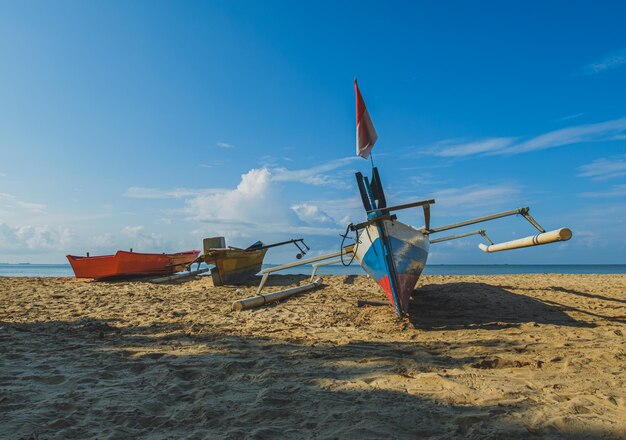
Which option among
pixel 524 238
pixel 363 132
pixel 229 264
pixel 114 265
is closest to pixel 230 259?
pixel 229 264

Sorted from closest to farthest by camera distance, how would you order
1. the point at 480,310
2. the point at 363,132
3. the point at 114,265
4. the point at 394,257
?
1. the point at 394,257
2. the point at 480,310
3. the point at 363,132
4. the point at 114,265

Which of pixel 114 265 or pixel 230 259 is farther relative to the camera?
pixel 114 265

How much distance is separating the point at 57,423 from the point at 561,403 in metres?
3.58

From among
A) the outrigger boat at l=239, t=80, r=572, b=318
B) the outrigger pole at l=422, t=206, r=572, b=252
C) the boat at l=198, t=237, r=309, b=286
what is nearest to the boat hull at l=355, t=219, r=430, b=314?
the outrigger boat at l=239, t=80, r=572, b=318

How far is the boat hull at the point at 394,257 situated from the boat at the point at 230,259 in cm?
526

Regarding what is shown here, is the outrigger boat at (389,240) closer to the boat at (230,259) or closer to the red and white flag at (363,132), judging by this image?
the red and white flag at (363,132)

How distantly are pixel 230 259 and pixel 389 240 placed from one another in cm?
805

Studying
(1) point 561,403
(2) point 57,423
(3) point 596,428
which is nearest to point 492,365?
(1) point 561,403

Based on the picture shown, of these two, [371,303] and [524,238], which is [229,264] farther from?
[524,238]

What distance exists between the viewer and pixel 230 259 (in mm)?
13266

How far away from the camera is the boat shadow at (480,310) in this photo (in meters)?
6.14

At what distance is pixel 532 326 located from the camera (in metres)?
5.84

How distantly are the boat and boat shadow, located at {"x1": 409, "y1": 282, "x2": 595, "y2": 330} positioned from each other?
4973 millimetres

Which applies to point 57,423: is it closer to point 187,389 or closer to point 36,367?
point 187,389
